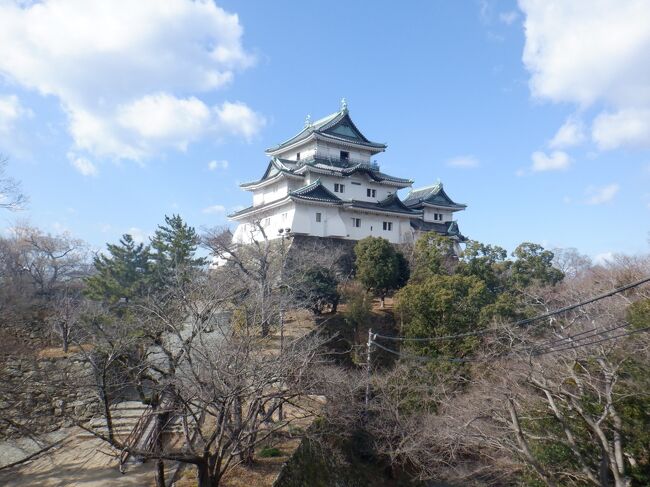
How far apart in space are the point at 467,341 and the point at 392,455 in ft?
19.3

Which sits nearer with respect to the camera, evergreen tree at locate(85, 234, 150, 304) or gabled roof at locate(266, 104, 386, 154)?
evergreen tree at locate(85, 234, 150, 304)

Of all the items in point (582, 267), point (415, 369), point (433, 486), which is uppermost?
point (582, 267)

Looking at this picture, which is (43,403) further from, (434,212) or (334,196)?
(434,212)

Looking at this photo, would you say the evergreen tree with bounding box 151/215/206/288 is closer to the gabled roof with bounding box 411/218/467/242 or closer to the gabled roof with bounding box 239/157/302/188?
the gabled roof with bounding box 239/157/302/188

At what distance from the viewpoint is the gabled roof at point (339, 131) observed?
29.1m

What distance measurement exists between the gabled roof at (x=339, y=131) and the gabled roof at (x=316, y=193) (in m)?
4.78

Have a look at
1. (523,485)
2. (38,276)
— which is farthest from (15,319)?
(523,485)

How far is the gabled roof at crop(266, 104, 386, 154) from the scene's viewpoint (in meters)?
29.1

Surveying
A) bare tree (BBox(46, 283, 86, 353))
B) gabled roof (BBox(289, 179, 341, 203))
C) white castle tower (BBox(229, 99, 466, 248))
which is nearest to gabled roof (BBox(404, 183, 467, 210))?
white castle tower (BBox(229, 99, 466, 248))

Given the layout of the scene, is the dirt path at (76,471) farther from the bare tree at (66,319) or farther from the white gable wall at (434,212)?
the white gable wall at (434,212)

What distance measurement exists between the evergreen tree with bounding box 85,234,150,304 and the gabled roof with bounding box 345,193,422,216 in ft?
42.6

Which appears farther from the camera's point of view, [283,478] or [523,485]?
[523,485]

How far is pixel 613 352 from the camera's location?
10672 mm

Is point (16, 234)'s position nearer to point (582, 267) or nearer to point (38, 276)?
point (38, 276)
